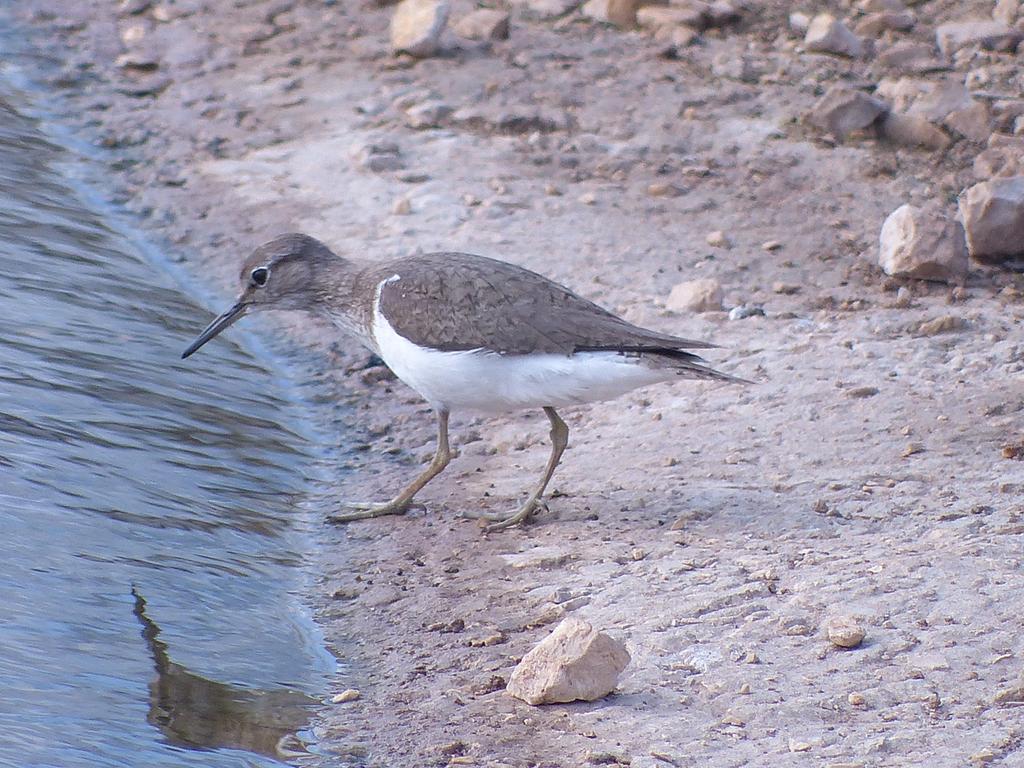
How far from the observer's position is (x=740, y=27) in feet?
38.4

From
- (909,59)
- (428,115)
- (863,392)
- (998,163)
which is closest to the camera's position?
(863,392)

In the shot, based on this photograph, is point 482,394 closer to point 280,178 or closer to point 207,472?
point 207,472

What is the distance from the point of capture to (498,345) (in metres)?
6.48

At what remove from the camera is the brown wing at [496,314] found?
6402 millimetres

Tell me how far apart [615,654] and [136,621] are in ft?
6.00

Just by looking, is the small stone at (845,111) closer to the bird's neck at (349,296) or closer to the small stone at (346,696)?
the bird's neck at (349,296)

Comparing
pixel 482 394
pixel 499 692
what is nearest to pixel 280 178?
pixel 482 394

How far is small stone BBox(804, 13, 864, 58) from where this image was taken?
1099 cm

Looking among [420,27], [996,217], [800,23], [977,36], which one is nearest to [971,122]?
[977,36]

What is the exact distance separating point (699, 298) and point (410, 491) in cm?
215

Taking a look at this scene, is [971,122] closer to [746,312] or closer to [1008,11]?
[1008,11]

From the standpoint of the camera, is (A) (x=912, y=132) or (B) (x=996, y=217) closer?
(B) (x=996, y=217)

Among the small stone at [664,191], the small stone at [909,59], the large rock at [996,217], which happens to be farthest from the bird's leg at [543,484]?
the small stone at [909,59]

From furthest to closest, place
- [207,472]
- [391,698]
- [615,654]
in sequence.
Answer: [207,472]
[391,698]
[615,654]
